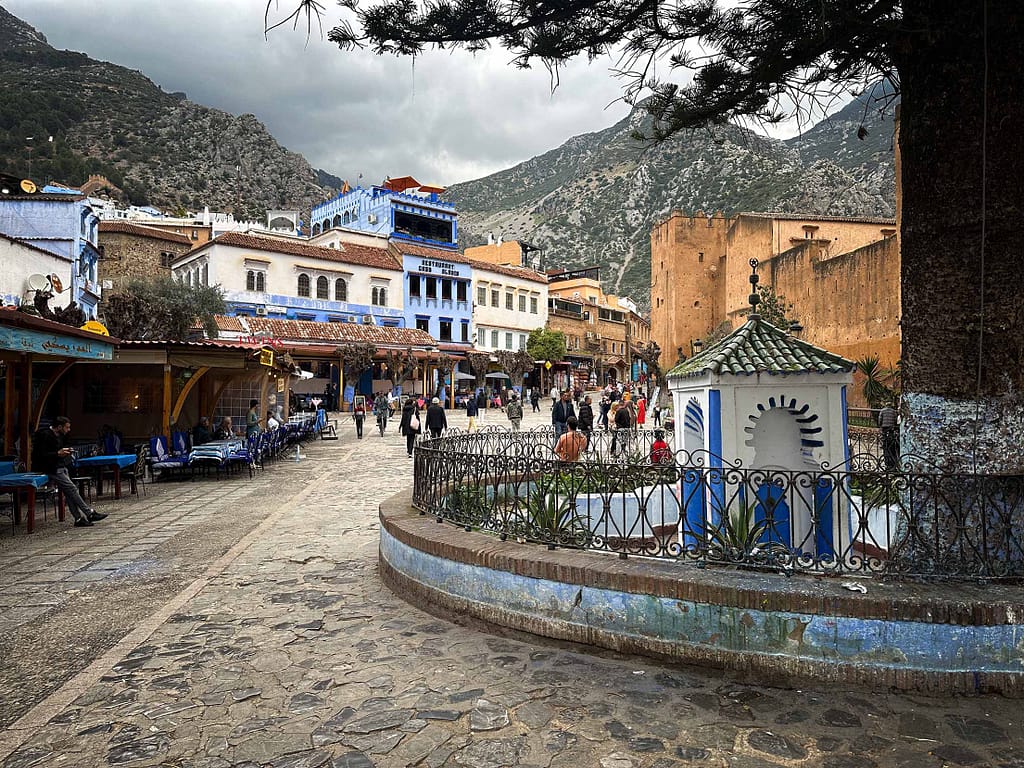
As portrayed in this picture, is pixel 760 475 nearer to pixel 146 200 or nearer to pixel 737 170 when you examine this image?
pixel 146 200

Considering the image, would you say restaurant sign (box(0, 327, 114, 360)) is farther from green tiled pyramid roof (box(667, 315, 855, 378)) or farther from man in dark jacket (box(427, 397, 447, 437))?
green tiled pyramid roof (box(667, 315, 855, 378))

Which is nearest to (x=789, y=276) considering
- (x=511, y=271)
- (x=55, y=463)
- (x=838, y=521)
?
(x=511, y=271)

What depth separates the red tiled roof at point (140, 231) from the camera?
41.6 metres

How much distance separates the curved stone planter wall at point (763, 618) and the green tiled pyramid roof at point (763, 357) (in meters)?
2.14

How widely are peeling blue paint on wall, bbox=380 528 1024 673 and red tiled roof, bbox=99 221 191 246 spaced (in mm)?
45812

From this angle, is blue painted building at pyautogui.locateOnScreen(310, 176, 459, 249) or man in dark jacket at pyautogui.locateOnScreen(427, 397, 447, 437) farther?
blue painted building at pyautogui.locateOnScreen(310, 176, 459, 249)

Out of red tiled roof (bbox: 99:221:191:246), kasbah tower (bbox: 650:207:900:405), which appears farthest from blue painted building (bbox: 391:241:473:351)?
kasbah tower (bbox: 650:207:900:405)

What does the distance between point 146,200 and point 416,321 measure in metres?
41.9

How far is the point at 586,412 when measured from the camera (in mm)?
17234

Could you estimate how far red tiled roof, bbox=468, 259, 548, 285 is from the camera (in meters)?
46.3

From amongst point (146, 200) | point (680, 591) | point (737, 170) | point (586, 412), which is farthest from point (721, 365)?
point (737, 170)

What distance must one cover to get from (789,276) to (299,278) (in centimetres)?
2642

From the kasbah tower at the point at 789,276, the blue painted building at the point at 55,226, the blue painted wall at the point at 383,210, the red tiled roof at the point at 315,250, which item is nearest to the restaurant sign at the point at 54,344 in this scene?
the blue painted building at the point at 55,226

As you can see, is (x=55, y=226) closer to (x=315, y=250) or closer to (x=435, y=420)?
(x=315, y=250)
